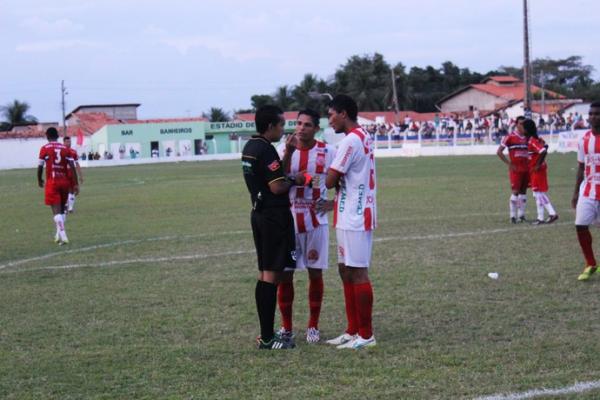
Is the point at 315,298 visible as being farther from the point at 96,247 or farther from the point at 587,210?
the point at 96,247

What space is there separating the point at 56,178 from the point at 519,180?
9244mm

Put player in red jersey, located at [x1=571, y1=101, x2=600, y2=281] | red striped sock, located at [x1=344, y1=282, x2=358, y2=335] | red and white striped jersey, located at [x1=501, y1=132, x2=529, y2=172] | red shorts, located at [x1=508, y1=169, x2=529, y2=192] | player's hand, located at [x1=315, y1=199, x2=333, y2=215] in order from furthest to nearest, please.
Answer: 1. red and white striped jersey, located at [x1=501, y1=132, x2=529, y2=172]
2. red shorts, located at [x1=508, y1=169, x2=529, y2=192]
3. player in red jersey, located at [x1=571, y1=101, x2=600, y2=281]
4. red striped sock, located at [x1=344, y1=282, x2=358, y2=335]
5. player's hand, located at [x1=315, y1=199, x2=333, y2=215]

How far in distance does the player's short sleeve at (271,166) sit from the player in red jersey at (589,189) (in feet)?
15.9

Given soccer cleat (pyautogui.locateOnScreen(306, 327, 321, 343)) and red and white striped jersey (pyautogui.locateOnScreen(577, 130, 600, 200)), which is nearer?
soccer cleat (pyautogui.locateOnScreen(306, 327, 321, 343))

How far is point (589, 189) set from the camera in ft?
34.9

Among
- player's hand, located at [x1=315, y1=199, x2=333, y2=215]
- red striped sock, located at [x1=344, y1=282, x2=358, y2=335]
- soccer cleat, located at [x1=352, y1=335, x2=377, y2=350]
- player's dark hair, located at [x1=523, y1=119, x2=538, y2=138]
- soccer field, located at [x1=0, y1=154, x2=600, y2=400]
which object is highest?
player's dark hair, located at [x1=523, y1=119, x2=538, y2=138]

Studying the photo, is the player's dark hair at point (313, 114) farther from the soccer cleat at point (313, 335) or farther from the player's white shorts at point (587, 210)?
the player's white shorts at point (587, 210)

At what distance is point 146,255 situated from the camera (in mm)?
14188

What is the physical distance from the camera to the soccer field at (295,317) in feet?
21.1

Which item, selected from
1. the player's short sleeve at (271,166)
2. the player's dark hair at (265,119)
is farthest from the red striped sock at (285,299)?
the player's dark hair at (265,119)

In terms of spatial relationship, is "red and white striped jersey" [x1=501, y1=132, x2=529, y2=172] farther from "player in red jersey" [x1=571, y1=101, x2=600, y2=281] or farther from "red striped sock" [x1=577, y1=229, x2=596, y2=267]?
"red striped sock" [x1=577, y1=229, x2=596, y2=267]

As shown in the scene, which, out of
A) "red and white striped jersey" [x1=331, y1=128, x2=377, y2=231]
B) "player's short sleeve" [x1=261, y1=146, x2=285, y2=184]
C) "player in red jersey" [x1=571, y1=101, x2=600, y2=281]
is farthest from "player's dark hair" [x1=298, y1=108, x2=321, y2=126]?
"player in red jersey" [x1=571, y1=101, x2=600, y2=281]

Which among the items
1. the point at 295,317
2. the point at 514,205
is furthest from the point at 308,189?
the point at 514,205

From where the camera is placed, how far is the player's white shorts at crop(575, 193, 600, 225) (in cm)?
1066
